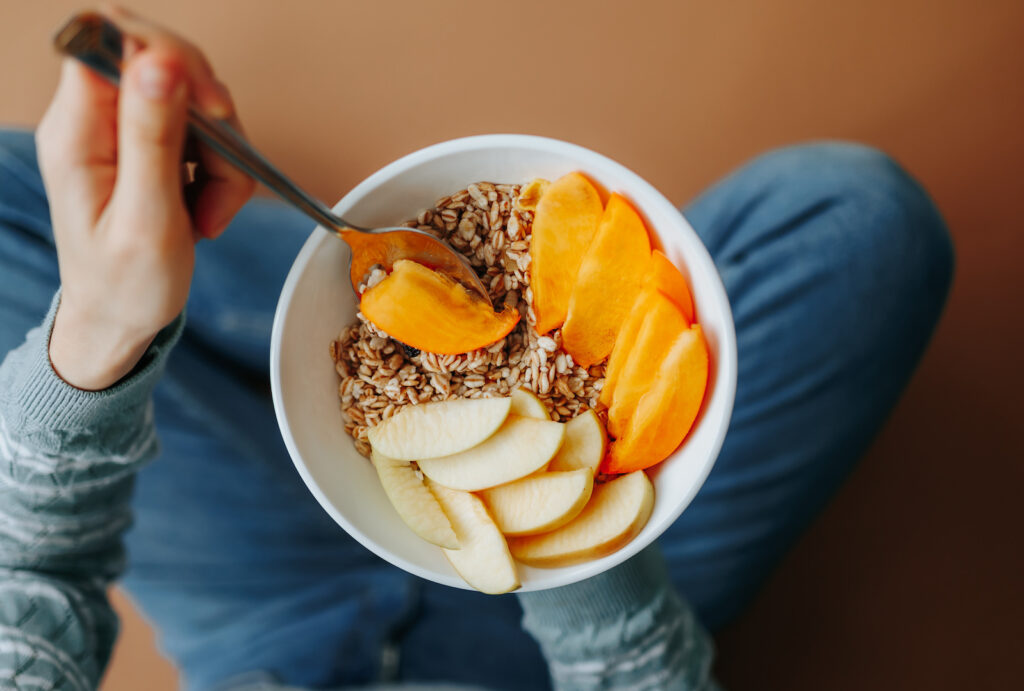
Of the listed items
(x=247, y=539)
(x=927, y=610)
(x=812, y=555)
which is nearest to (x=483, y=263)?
(x=247, y=539)

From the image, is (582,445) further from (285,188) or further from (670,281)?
(285,188)

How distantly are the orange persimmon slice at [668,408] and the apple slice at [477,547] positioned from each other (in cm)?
10

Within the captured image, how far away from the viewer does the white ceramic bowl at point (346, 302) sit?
0.46 metres

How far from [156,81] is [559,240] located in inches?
10.3

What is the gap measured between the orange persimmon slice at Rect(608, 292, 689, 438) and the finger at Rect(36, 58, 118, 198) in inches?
13.0

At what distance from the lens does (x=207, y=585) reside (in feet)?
2.65

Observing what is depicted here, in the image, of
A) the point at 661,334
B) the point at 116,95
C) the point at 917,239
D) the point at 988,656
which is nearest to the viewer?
the point at 116,95

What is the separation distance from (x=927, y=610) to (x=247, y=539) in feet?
3.13

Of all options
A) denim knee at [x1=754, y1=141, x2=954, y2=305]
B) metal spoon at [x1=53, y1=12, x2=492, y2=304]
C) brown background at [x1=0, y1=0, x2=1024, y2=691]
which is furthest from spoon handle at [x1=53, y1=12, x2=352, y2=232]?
brown background at [x1=0, y1=0, x2=1024, y2=691]

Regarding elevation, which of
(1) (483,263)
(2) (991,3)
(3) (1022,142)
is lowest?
(1) (483,263)

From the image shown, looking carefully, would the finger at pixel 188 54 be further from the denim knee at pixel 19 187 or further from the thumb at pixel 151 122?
the denim knee at pixel 19 187

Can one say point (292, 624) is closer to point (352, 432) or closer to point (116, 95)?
point (352, 432)

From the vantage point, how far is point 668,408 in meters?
0.47

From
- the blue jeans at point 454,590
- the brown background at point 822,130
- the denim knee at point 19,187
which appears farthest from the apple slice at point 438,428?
the brown background at point 822,130
